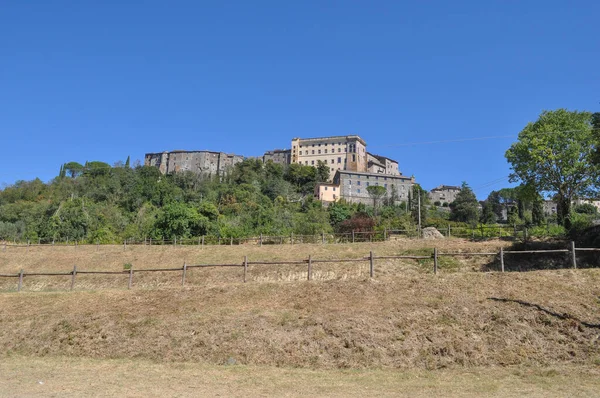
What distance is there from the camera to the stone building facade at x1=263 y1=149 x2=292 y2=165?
5692 inches

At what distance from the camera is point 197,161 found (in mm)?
145000

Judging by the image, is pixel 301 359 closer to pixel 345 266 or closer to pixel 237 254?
pixel 345 266

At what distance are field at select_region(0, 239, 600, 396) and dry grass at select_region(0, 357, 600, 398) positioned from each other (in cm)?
5

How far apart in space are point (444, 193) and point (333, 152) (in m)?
43.4

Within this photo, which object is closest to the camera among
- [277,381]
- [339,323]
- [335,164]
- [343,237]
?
[277,381]

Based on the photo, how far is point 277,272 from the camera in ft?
90.9

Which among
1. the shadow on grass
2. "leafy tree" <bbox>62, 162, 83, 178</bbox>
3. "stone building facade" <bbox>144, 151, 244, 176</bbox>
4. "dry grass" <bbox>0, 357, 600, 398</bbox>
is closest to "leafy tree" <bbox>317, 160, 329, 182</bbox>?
"stone building facade" <bbox>144, 151, 244, 176</bbox>

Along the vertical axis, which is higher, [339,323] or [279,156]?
[279,156]

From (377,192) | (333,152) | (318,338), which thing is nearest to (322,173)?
A: (333,152)

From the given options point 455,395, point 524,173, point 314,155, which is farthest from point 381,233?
point 314,155

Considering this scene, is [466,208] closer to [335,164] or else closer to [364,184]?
[364,184]

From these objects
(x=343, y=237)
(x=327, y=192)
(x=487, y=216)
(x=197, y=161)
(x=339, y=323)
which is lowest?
(x=339, y=323)

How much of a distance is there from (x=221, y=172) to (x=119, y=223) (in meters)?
73.5

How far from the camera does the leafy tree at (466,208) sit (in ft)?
314
